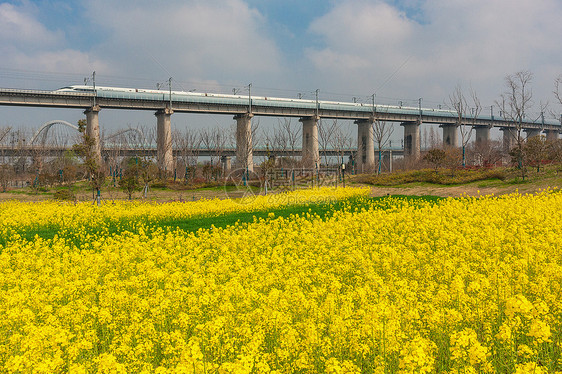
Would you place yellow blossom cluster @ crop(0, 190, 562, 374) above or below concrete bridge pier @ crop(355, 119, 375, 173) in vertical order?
below

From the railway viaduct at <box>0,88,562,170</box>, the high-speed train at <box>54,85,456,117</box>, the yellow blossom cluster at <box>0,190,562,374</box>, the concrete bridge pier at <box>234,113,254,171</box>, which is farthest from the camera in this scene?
the concrete bridge pier at <box>234,113,254,171</box>

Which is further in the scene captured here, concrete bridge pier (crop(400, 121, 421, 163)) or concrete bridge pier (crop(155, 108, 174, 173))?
concrete bridge pier (crop(400, 121, 421, 163))

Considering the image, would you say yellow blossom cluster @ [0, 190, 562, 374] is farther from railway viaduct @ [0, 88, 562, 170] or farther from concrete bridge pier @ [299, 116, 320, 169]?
concrete bridge pier @ [299, 116, 320, 169]

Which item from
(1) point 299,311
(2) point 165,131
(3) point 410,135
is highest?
(3) point 410,135

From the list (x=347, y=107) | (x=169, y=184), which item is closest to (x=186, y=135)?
(x=169, y=184)

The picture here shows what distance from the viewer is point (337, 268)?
6.73m

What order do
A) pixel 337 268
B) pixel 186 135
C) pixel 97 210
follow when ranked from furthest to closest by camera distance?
pixel 186 135
pixel 97 210
pixel 337 268

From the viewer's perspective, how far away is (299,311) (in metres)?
4.70

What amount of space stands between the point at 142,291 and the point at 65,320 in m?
1.30

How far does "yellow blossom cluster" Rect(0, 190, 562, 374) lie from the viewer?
3.59 meters

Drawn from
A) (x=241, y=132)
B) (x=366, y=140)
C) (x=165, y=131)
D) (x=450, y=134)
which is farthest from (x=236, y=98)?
(x=450, y=134)

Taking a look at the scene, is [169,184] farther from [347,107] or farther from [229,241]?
[347,107]

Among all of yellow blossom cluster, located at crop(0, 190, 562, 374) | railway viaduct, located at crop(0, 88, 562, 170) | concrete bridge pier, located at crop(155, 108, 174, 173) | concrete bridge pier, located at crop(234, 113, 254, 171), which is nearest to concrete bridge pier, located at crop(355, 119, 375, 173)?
railway viaduct, located at crop(0, 88, 562, 170)

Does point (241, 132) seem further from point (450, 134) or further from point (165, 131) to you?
point (450, 134)
